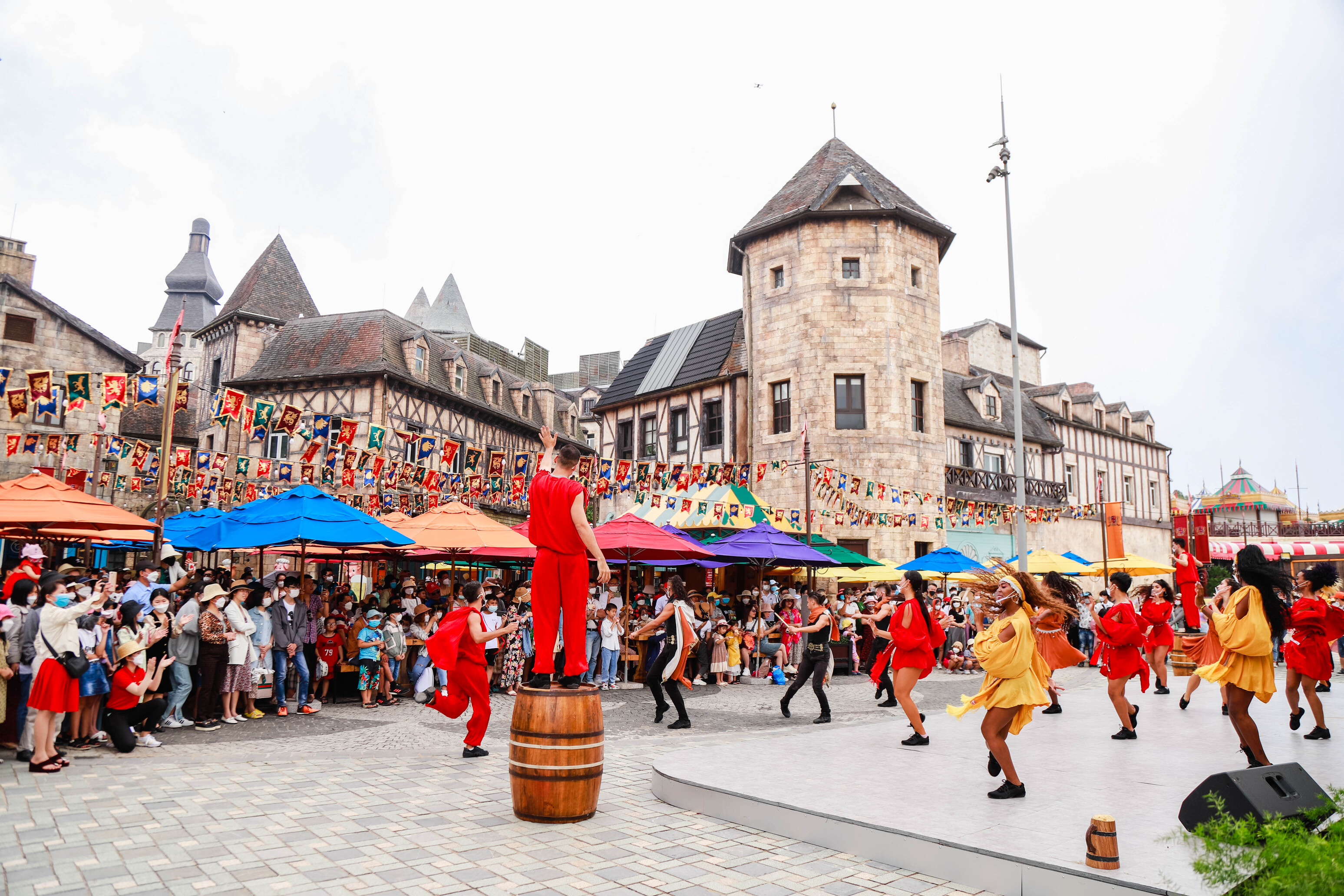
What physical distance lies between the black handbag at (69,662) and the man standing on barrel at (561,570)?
4.25m

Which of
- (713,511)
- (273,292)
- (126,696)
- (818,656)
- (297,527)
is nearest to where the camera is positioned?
(126,696)

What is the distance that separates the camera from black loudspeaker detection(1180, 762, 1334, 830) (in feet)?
13.3

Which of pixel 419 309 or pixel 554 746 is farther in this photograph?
pixel 419 309

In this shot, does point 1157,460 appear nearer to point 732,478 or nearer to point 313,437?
point 732,478

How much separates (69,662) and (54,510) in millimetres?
4410

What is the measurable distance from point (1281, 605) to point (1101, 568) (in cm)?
1621

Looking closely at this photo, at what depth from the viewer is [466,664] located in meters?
7.99

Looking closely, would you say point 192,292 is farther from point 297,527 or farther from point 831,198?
point 297,527

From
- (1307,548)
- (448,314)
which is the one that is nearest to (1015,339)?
(1307,548)

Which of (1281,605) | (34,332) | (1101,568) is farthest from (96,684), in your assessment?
(34,332)

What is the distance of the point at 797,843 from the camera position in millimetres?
5039

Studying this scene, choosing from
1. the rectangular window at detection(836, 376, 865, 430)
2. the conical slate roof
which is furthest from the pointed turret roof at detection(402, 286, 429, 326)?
the rectangular window at detection(836, 376, 865, 430)

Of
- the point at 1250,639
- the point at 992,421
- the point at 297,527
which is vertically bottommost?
the point at 1250,639

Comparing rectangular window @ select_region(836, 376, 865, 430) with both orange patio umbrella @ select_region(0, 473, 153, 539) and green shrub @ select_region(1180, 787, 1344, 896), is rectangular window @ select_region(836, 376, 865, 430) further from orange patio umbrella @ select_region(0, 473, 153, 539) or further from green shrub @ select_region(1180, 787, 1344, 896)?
green shrub @ select_region(1180, 787, 1344, 896)
